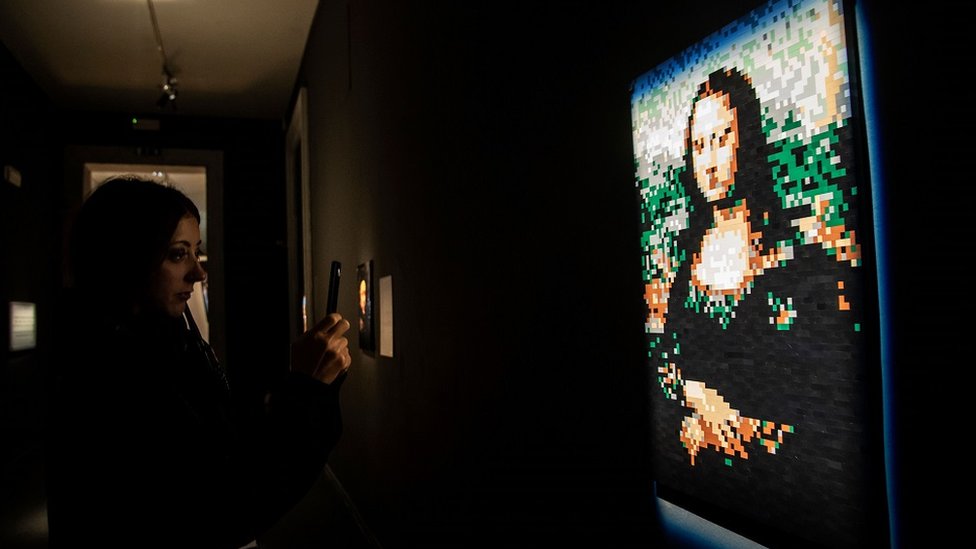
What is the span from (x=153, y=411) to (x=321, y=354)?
0.98 feet

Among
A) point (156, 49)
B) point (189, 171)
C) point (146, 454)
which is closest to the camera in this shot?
point (146, 454)

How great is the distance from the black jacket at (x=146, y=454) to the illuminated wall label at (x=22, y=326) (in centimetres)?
535

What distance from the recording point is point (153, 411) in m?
1.06

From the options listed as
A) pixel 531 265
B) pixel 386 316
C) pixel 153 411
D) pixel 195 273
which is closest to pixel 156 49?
pixel 386 316

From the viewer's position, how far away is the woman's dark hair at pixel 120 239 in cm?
118

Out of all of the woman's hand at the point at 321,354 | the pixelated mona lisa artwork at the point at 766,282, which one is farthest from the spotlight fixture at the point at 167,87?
the pixelated mona lisa artwork at the point at 766,282

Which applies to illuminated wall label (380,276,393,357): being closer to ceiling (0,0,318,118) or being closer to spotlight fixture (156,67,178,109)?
ceiling (0,0,318,118)

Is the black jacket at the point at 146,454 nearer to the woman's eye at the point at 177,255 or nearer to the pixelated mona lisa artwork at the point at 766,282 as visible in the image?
the woman's eye at the point at 177,255

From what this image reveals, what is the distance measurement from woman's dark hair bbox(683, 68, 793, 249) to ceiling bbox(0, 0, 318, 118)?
4.68m

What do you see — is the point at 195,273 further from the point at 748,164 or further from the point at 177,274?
the point at 748,164

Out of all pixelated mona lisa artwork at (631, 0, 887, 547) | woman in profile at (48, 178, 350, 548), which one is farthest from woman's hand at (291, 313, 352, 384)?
pixelated mona lisa artwork at (631, 0, 887, 547)

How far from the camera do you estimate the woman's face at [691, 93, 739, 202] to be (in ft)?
2.78

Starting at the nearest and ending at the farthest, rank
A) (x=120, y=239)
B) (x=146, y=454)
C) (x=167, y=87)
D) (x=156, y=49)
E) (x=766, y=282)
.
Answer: (x=766, y=282), (x=146, y=454), (x=120, y=239), (x=156, y=49), (x=167, y=87)

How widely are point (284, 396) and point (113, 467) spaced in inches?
11.2
